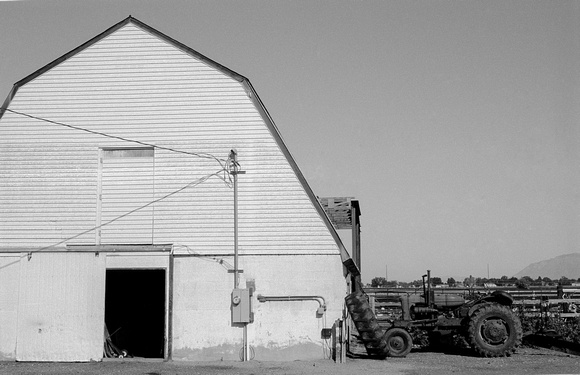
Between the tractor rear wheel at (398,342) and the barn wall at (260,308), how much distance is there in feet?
5.62

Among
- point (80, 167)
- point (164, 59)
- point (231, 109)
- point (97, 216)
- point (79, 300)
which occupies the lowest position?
point (79, 300)

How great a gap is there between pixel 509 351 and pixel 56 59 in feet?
50.2

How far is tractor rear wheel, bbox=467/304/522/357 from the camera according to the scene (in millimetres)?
18469

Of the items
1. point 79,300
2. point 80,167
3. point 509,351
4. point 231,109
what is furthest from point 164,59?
point 509,351

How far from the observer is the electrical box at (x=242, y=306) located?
59.5 ft

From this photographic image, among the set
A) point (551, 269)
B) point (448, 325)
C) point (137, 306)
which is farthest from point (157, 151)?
point (551, 269)

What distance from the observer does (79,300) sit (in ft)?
60.9

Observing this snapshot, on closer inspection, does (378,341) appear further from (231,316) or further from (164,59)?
(164,59)

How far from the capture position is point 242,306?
1817 cm

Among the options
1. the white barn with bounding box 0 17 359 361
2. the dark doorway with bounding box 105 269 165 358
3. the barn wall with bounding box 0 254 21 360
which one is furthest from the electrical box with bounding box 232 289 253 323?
the barn wall with bounding box 0 254 21 360

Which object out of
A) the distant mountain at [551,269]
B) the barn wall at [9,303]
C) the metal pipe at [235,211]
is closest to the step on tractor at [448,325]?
the metal pipe at [235,211]

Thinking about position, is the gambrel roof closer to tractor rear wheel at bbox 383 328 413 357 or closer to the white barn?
the white barn

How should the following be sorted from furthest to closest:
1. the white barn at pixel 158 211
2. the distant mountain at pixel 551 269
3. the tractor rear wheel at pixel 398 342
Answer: the distant mountain at pixel 551 269, the tractor rear wheel at pixel 398 342, the white barn at pixel 158 211

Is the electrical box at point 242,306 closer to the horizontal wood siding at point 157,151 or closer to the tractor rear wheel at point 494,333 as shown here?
the horizontal wood siding at point 157,151
